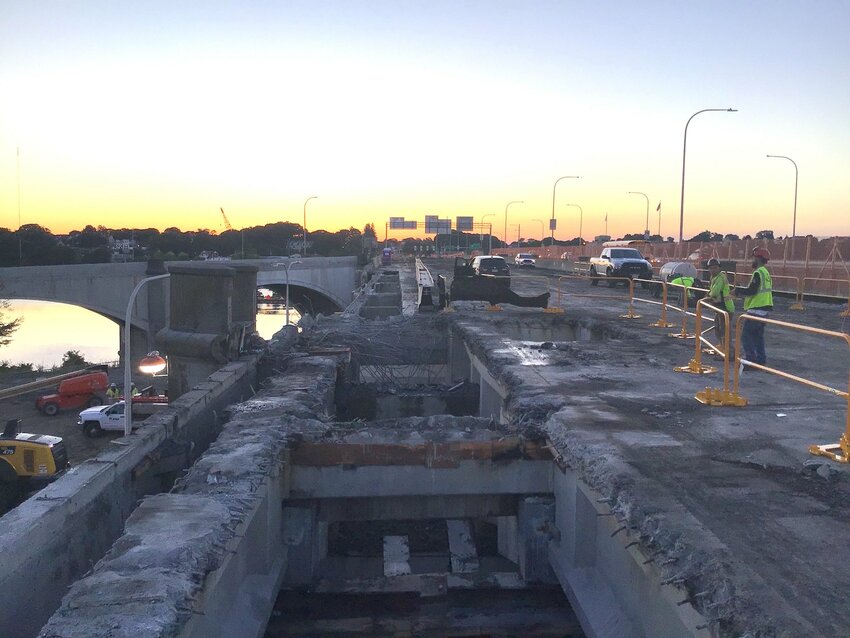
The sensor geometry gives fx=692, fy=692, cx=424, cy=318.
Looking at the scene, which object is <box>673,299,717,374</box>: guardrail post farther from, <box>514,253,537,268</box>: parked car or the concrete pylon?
<box>514,253,537,268</box>: parked car

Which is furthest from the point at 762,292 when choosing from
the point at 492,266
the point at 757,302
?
the point at 492,266

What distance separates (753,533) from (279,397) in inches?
267

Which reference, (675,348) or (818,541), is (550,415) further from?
(675,348)

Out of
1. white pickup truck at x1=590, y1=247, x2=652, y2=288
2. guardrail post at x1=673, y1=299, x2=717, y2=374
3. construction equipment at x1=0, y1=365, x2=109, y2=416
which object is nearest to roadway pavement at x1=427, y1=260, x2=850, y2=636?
guardrail post at x1=673, y1=299, x2=717, y2=374

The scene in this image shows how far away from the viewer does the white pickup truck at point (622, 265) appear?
3125cm

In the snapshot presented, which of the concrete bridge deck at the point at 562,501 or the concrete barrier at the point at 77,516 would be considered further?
the concrete barrier at the point at 77,516

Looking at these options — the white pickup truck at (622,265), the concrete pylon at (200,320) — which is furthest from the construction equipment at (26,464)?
the white pickup truck at (622,265)

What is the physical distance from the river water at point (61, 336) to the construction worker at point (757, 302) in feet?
172

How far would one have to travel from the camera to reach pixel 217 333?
40.1ft

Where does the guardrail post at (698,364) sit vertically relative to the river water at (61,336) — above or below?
above

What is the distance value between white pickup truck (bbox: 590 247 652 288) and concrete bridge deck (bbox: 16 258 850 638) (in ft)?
63.7

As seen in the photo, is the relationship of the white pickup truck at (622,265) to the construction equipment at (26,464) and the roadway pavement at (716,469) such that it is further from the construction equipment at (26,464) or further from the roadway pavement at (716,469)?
the construction equipment at (26,464)

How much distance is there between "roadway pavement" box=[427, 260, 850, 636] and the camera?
4.00 m

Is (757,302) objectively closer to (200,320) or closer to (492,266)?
(200,320)
